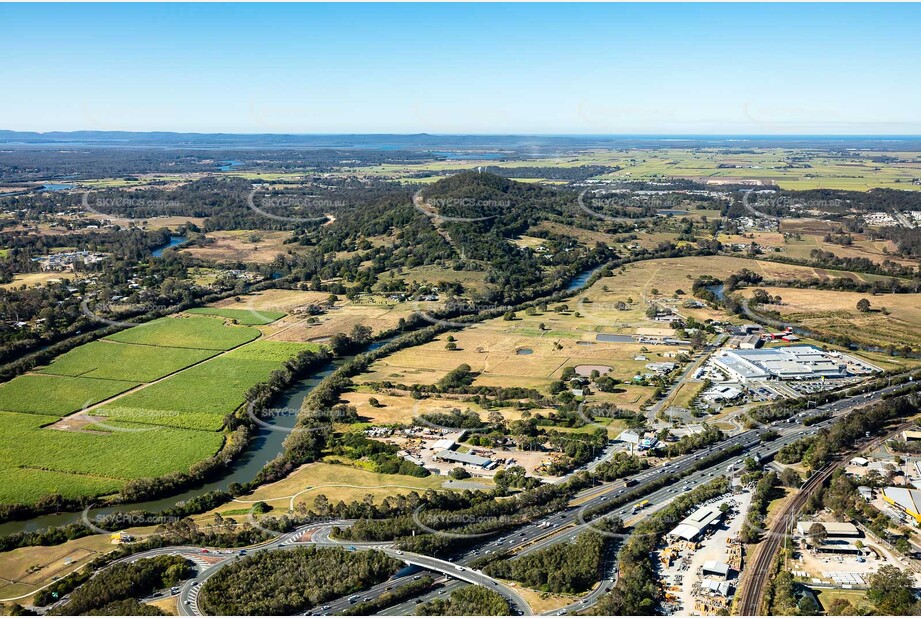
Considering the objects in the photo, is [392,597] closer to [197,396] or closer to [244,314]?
[197,396]

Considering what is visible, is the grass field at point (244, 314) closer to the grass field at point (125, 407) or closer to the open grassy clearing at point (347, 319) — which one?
the open grassy clearing at point (347, 319)

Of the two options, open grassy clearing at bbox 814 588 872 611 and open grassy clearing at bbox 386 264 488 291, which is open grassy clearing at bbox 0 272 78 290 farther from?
open grassy clearing at bbox 814 588 872 611

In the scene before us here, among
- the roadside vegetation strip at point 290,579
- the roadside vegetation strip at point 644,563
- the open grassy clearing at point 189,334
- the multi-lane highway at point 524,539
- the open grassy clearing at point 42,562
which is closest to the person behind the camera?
the roadside vegetation strip at point 290,579

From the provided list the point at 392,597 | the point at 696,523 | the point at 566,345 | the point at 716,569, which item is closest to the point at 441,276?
the point at 566,345

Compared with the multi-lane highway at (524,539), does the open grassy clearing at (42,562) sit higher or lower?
lower

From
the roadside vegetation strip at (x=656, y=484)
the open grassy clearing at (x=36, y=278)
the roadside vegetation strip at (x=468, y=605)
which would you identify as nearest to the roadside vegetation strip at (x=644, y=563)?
the roadside vegetation strip at (x=656, y=484)

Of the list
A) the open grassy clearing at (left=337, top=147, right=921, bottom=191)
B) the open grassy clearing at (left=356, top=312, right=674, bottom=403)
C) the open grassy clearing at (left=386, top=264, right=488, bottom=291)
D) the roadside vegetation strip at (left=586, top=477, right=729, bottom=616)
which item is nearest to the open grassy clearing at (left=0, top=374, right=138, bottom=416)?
the open grassy clearing at (left=356, top=312, right=674, bottom=403)

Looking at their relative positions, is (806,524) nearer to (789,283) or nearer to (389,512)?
(389,512)
